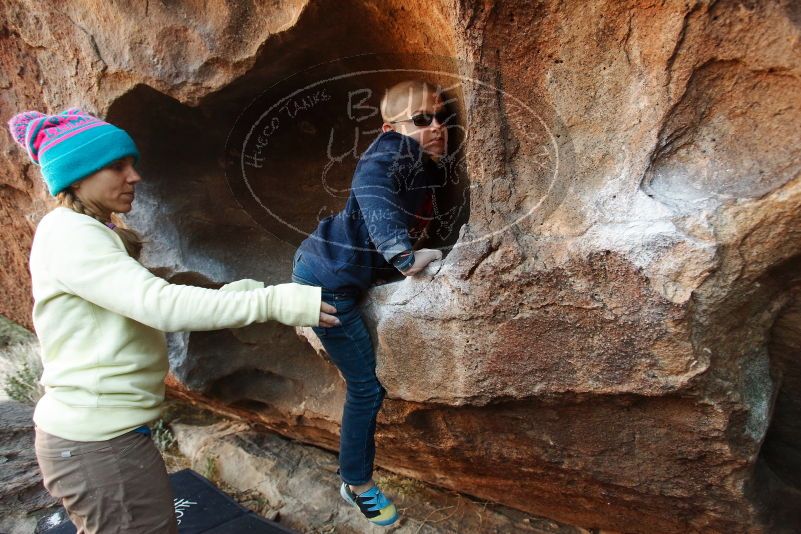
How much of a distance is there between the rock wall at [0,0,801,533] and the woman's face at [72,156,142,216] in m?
0.51

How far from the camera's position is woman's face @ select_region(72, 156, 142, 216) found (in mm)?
1260

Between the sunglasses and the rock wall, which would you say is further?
the sunglasses

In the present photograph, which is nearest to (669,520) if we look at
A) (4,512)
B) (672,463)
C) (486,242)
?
(672,463)

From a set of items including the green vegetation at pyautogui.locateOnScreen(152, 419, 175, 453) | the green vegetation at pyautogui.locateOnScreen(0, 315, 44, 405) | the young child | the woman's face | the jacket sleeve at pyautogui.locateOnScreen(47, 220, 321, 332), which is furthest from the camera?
the green vegetation at pyautogui.locateOnScreen(0, 315, 44, 405)

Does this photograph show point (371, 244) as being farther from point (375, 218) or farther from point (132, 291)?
point (132, 291)

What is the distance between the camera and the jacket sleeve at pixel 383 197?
134 centimetres

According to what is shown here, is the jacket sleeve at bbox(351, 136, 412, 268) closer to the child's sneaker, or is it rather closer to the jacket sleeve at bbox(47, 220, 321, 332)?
the jacket sleeve at bbox(47, 220, 321, 332)

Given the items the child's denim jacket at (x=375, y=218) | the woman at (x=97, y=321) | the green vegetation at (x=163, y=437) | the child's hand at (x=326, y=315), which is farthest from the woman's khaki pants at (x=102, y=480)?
the green vegetation at (x=163, y=437)

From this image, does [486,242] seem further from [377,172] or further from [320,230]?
[320,230]

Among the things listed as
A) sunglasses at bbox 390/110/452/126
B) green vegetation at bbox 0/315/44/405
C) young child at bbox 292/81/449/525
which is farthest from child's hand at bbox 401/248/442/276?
green vegetation at bbox 0/315/44/405

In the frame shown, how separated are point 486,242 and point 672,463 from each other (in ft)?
2.24

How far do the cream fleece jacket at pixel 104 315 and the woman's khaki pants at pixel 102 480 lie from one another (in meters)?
0.02

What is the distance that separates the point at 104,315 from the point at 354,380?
0.61 metres

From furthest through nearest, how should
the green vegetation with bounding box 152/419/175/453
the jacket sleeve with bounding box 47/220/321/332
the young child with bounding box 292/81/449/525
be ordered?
the green vegetation with bounding box 152/419/175/453
the young child with bounding box 292/81/449/525
the jacket sleeve with bounding box 47/220/321/332
